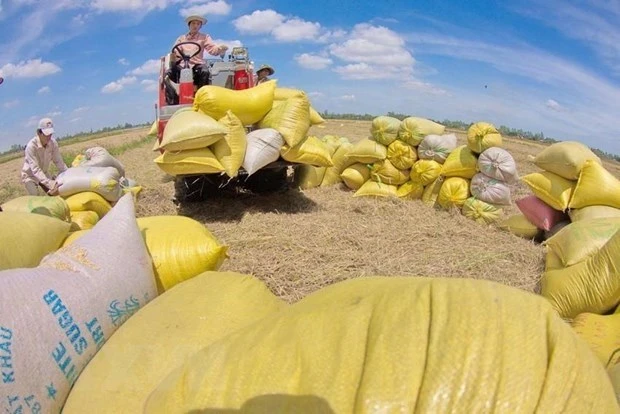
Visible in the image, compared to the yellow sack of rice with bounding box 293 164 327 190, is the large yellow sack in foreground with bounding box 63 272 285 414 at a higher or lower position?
higher

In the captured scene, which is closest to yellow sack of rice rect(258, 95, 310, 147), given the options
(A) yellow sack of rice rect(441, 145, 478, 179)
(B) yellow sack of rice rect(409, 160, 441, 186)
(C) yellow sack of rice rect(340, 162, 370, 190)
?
(C) yellow sack of rice rect(340, 162, 370, 190)

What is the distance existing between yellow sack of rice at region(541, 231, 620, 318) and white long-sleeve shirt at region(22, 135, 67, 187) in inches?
171

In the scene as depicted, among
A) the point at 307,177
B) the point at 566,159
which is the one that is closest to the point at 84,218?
the point at 307,177

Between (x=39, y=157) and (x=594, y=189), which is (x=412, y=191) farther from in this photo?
(x=39, y=157)

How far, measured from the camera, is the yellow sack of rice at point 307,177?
6.54 meters

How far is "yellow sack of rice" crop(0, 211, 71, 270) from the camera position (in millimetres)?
1770

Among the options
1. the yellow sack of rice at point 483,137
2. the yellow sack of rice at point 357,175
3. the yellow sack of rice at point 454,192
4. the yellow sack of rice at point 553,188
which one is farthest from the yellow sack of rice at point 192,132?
the yellow sack of rice at point 553,188

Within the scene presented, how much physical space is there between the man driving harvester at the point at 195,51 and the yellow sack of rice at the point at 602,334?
196 inches

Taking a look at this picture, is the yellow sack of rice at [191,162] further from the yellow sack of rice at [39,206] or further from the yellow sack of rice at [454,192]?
the yellow sack of rice at [454,192]

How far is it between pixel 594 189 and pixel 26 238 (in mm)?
3815

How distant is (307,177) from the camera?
655 centimetres

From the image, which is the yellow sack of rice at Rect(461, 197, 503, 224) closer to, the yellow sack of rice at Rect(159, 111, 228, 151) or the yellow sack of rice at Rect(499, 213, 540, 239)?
the yellow sack of rice at Rect(499, 213, 540, 239)

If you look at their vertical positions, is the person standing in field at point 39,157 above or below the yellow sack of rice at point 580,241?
below

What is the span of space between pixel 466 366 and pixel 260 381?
0.41 metres
